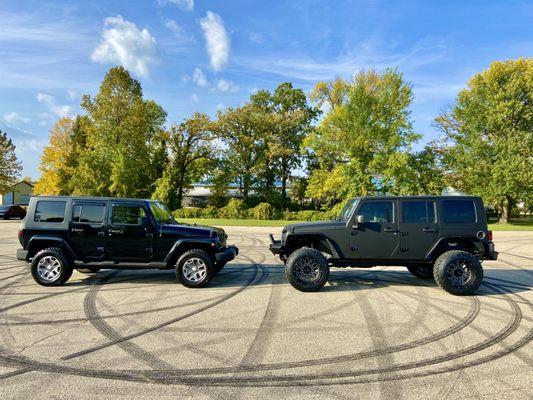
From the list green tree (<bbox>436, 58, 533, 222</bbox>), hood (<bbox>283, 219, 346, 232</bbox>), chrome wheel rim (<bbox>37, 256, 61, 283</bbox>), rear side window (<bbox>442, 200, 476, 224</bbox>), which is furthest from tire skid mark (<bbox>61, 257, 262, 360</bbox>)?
green tree (<bbox>436, 58, 533, 222</bbox>)

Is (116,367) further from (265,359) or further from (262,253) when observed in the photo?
(262,253)

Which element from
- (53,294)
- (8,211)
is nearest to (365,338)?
(53,294)

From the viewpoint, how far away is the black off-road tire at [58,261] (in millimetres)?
7586

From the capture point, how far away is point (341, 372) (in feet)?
12.5

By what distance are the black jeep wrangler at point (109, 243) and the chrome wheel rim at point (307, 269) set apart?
5.35ft

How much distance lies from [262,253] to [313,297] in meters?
6.25

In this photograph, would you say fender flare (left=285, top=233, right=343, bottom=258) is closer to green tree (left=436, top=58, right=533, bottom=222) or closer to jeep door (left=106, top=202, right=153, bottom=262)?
jeep door (left=106, top=202, right=153, bottom=262)

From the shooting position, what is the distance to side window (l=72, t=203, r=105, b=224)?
7754 mm

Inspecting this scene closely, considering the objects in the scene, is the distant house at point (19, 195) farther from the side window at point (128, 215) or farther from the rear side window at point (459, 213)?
the rear side window at point (459, 213)

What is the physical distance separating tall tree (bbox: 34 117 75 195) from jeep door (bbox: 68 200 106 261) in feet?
133

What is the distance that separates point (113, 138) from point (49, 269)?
34.7 metres

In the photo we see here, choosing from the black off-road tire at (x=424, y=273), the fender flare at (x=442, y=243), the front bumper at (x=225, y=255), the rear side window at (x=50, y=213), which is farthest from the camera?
the black off-road tire at (x=424, y=273)

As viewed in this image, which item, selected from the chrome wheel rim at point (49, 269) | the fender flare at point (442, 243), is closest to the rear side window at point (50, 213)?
the chrome wheel rim at point (49, 269)

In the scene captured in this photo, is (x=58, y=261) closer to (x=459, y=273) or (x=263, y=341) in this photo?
(x=263, y=341)
